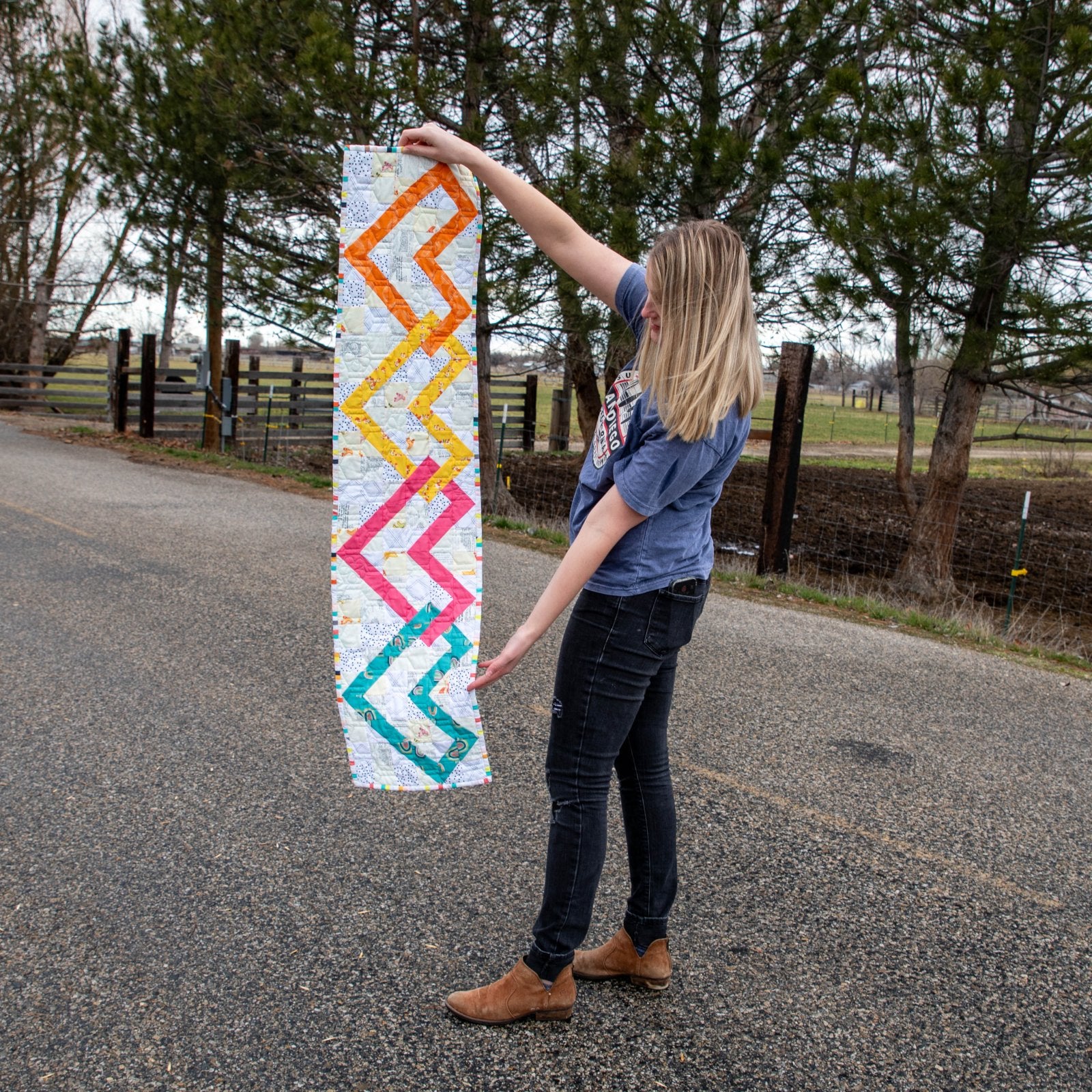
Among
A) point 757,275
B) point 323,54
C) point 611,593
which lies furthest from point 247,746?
point 757,275

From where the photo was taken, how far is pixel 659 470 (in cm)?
228

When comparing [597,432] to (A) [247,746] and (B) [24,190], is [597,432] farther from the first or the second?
(B) [24,190]

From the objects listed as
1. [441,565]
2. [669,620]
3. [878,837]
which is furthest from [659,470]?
[878,837]

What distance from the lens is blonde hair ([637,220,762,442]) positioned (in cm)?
223

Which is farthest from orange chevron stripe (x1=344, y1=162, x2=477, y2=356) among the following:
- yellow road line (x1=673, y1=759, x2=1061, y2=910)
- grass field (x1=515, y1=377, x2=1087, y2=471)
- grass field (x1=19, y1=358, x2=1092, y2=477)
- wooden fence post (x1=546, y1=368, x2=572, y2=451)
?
grass field (x1=515, y1=377, x2=1087, y2=471)

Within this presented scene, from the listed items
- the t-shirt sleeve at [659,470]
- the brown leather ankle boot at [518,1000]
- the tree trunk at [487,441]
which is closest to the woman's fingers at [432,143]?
the t-shirt sleeve at [659,470]

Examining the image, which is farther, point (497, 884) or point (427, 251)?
point (497, 884)

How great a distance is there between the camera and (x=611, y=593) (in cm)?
244

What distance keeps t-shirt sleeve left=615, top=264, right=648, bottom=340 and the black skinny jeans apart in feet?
2.33

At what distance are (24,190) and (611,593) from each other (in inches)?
1100

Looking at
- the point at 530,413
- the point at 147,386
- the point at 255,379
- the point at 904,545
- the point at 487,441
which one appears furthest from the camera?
the point at 530,413

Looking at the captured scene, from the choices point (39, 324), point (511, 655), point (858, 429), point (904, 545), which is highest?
point (39, 324)

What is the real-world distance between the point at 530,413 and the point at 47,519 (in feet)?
47.1

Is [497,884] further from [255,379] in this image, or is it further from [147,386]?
[255,379]
